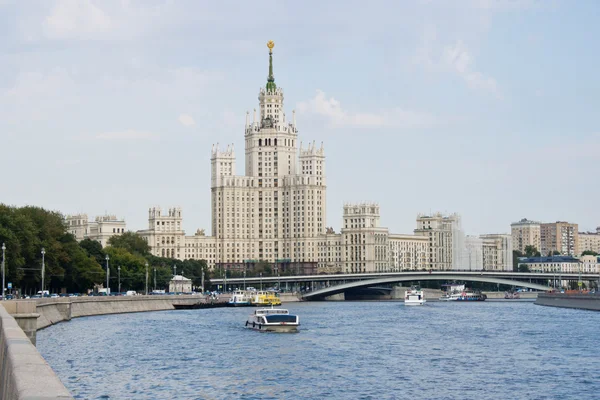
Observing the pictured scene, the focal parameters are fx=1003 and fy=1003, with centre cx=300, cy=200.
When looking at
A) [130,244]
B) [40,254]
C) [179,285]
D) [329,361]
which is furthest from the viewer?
[130,244]

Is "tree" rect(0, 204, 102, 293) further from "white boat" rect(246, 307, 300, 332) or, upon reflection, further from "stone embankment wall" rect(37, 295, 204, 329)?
"white boat" rect(246, 307, 300, 332)

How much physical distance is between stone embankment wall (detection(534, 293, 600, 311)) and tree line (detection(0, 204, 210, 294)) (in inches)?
2488

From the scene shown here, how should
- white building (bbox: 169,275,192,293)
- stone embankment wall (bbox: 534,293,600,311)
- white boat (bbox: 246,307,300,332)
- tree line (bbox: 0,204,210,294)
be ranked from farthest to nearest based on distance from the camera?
white building (bbox: 169,275,192,293), stone embankment wall (bbox: 534,293,600,311), tree line (bbox: 0,204,210,294), white boat (bbox: 246,307,300,332)

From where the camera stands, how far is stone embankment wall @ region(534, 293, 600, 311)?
12188 cm

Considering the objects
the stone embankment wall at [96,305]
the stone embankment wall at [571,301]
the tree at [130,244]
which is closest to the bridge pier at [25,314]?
the stone embankment wall at [96,305]

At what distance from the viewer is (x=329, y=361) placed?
2174 inches

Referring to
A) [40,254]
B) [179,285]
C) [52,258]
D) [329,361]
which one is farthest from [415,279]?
[329,361]

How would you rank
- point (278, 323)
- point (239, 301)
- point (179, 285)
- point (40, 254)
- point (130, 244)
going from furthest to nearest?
point (130, 244) < point (179, 285) < point (239, 301) < point (40, 254) < point (278, 323)

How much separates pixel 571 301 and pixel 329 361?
285 feet

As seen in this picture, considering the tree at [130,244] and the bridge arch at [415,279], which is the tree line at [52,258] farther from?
the bridge arch at [415,279]

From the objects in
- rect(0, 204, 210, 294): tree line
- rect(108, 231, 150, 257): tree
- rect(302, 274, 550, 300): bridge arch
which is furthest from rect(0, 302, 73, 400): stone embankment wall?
rect(108, 231, 150, 257): tree

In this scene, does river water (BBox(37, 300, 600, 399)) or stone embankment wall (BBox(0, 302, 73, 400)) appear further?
river water (BBox(37, 300, 600, 399))

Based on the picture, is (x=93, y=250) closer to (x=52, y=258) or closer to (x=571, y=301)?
(x=52, y=258)

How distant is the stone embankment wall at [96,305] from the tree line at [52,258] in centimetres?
696
